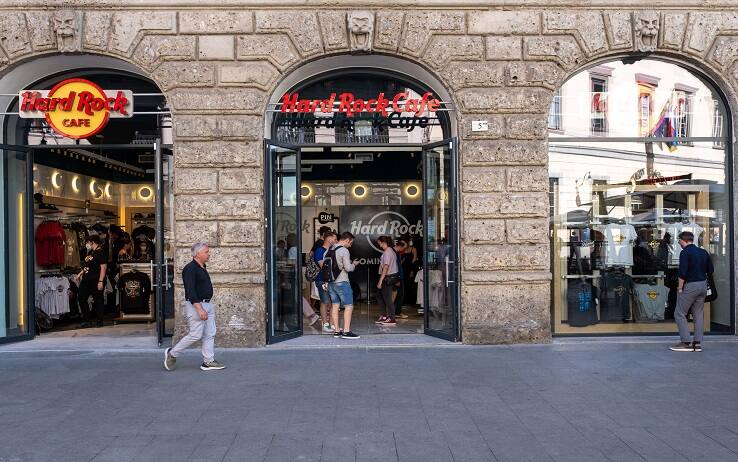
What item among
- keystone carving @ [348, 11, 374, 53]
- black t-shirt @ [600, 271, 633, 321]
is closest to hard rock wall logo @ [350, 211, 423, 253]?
black t-shirt @ [600, 271, 633, 321]

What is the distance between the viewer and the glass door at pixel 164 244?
35.8 ft

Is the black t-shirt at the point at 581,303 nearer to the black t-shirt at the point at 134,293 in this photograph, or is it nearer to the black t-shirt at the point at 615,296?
the black t-shirt at the point at 615,296

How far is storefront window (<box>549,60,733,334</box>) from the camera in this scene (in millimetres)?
11773

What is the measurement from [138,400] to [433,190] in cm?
600

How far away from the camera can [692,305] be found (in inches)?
412

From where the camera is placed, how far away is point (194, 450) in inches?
232

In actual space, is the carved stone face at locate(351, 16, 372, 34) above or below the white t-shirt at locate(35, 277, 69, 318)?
above

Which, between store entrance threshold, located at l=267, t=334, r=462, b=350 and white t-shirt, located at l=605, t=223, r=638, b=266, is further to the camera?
white t-shirt, located at l=605, t=223, r=638, b=266

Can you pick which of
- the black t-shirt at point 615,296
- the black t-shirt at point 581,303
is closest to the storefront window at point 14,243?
the black t-shirt at point 581,303

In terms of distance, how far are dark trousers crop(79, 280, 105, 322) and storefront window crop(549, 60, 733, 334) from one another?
28.0 ft

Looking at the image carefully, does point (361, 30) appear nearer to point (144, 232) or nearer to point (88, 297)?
point (88, 297)

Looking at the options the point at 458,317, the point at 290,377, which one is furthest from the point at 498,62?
the point at 290,377

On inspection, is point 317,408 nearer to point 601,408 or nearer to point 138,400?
point 138,400

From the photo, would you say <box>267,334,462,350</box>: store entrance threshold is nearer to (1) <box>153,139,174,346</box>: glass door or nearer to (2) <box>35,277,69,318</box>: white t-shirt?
(1) <box>153,139,174,346</box>: glass door
